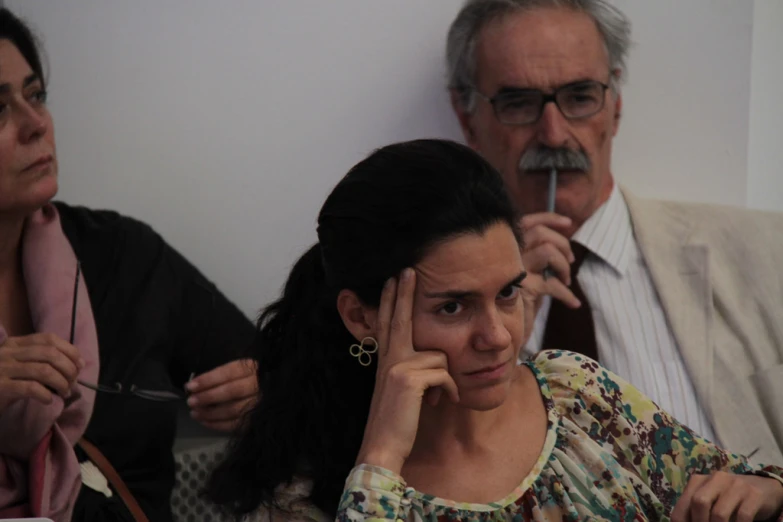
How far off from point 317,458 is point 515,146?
0.94m

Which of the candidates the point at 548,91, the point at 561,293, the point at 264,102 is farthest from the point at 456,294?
the point at 264,102

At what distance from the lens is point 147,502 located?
2072mm

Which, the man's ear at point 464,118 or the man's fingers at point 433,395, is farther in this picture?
the man's ear at point 464,118

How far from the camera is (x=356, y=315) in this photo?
1571 mm

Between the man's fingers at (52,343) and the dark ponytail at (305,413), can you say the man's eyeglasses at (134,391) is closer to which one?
the man's fingers at (52,343)

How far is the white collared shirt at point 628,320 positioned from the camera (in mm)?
2186

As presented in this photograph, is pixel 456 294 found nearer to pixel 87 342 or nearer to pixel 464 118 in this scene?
pixel 87 342

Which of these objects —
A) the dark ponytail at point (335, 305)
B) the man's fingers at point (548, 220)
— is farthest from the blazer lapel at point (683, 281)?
the dark ponytail at point (335, 305)

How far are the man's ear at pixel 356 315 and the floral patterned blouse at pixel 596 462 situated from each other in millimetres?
212

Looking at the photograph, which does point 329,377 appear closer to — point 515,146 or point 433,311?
point 433,311

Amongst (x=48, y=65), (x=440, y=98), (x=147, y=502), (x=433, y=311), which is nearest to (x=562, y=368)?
(x=433, y=311)

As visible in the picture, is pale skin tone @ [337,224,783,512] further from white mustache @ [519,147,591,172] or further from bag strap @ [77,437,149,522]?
white mustache @ [519,147,591,172]

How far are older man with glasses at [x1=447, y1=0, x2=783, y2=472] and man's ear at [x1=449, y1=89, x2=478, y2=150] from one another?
0.03 meters

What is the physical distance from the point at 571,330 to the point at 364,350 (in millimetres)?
739
